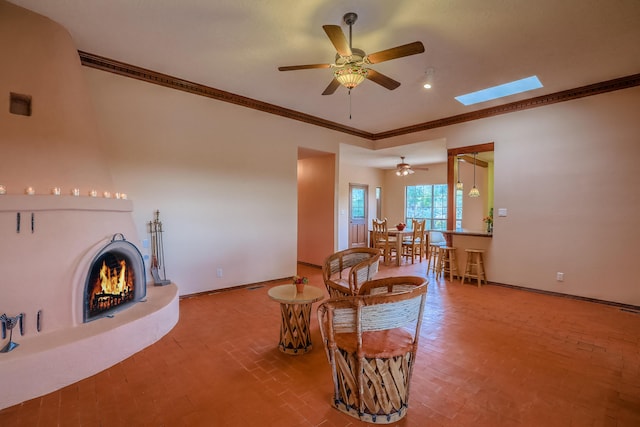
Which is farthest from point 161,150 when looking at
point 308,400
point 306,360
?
point 308,400

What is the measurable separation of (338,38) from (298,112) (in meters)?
3.20

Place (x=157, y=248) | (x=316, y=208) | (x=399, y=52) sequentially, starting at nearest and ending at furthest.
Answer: (x=399, y=52), (x=157, y=248), (x=316, y=208)

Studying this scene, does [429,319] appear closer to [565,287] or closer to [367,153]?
[565,287]

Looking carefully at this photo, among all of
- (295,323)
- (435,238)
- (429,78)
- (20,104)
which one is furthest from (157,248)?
(435,238)

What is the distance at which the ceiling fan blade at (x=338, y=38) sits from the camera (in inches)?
85.5

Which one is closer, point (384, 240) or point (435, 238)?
point (384, 240)

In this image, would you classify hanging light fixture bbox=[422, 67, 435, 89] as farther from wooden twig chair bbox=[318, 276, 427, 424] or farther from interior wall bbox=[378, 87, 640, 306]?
wooden twig chair bbox=[318, 276, 427, 424]

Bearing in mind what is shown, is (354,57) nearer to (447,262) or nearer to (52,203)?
(52,203)

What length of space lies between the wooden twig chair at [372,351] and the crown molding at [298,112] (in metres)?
3.76

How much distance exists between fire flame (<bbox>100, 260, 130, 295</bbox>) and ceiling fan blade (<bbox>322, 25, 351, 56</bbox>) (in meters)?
2.80

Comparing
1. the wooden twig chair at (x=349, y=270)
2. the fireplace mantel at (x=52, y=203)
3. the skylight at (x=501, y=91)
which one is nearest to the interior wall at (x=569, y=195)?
the skylight at (x=501, y=91)

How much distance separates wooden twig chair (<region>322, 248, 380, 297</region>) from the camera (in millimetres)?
2949

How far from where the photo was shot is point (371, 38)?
3035mm

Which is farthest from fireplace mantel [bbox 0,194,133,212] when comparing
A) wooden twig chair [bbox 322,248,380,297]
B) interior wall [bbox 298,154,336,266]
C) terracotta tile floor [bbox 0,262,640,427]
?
interior wall [bbox 298,154,336,266]
